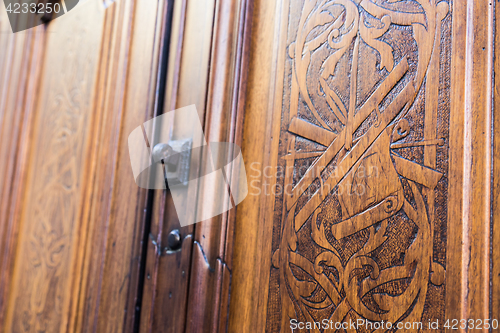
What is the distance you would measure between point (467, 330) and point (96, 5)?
40.0 inches

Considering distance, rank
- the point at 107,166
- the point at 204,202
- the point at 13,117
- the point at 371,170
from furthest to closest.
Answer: the point at 13,117 < the point at 107,166 < the point at 204,202 < the point at 371,170

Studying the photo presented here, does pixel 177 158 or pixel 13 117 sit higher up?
pixel 13 117

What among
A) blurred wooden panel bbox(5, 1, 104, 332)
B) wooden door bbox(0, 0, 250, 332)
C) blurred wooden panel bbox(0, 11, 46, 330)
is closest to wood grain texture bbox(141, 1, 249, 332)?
wooden door bbox(0, 0, 250, 332)

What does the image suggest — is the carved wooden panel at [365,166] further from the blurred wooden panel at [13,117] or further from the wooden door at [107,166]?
the blurred wooden panel at [13,117]

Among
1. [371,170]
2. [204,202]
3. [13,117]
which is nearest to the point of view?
[371,170]

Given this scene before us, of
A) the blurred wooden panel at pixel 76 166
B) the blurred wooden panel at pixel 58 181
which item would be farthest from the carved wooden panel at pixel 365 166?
the blurred wooden panel at pixel 58 181

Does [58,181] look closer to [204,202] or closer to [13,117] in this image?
[13,117]

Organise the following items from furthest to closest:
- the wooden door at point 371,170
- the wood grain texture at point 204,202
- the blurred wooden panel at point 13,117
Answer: the blurred wooden panel at point 13,117
the wood grain texture at point 204,202
the wooden door at point 371,170

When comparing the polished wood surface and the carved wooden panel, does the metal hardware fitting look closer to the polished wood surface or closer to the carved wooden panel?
the polished wood surface

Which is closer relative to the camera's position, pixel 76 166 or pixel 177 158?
pixel 177 158

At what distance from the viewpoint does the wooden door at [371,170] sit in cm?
45

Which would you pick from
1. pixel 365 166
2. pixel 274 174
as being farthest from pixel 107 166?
pixel 365 166

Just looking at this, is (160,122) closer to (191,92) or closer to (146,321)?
(191,92)

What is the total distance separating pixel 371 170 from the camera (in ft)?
1.73
